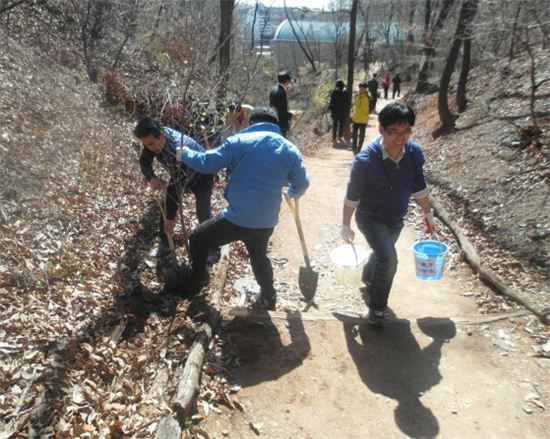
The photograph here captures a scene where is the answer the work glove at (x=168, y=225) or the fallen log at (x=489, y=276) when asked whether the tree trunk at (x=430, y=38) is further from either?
the work glove at (x=168, y=225)

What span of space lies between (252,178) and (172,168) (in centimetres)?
125

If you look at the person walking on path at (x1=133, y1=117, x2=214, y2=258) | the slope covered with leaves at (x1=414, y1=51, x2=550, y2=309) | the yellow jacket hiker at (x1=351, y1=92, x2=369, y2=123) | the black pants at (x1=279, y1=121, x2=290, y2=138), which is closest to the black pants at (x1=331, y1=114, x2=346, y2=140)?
the yellow jacket hiker at (x1=351, y1=92, x2=369, y2=123)

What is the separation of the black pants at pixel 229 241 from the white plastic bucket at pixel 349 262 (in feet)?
2.05

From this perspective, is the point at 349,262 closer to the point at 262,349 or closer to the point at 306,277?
the point at 306,277

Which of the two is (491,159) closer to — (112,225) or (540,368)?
(540,368)

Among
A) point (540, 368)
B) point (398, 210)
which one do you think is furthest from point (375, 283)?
point (540, 368)

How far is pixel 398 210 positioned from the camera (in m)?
3.91

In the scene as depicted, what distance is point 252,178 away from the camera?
3631 millimetres

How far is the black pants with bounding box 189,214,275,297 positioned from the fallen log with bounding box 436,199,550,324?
2316mm

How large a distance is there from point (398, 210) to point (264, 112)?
138 centimetres

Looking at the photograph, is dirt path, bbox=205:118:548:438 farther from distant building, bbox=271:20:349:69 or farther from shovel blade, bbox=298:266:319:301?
distant building, bbox=271:20:349:69

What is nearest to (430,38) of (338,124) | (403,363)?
(338,124)

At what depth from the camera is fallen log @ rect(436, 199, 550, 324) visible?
4150 mm

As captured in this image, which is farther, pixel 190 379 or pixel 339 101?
pixel 339 101
